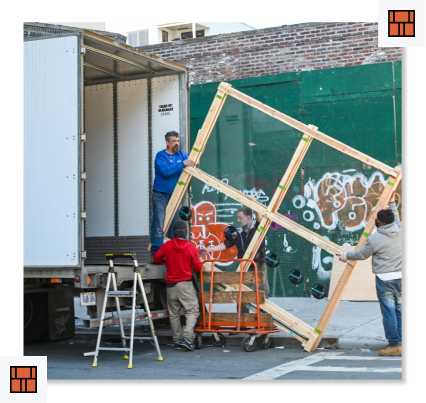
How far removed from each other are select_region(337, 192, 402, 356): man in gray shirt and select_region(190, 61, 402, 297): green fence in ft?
13.7

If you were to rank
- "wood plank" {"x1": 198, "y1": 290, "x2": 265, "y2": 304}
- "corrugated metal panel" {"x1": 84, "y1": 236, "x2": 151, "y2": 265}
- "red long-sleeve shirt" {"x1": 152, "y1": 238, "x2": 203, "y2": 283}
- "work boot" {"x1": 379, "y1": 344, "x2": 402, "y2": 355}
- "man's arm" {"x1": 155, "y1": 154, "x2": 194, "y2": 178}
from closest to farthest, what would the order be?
"work boot" {"x1": 379, "y1": 344, "x2": 402, "y2": 355} < "wood plank" {"x1": 198, "y1": 290, "x2": 265, "y2": 304} < "red long-sleeve shirt" {"x1": 152, "y1": 238, "x2": 203, "y2": 283} < "man's arm" {"x1": 155, "y1": 154, "x2": 194, "y2": 178} < "corrugated metal panel" {"x1": 84, "y1": 236, "x2": 151, "y2": 265}

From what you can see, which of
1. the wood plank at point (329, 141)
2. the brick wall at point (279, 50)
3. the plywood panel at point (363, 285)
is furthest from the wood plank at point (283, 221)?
the brick wall at point (279, 50)

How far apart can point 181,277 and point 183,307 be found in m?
0.41

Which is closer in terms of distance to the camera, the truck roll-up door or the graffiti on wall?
the truck roll-up door

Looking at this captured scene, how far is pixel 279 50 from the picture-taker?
44.5 ft

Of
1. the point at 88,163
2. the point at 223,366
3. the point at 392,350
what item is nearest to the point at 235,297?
the point at 223,366

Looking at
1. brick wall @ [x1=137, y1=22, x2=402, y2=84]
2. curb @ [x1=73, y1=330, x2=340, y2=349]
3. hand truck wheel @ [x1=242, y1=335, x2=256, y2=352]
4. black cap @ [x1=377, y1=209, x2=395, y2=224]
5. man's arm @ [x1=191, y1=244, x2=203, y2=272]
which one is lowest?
curb @ [x1=73, y1=330, x2=340, y2=349]

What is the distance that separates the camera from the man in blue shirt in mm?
9500

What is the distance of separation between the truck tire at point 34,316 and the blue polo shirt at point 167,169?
7.30 ft

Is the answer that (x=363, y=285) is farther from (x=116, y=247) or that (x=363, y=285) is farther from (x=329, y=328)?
(x=116, y=247)

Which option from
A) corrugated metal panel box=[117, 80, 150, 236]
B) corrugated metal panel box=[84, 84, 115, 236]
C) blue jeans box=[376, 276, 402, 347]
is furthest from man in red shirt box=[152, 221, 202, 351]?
blue jeans box=[376, 276, 402, 347]

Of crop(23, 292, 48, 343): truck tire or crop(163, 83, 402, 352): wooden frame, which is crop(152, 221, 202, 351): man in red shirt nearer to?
crop(163, 83, 402, 352): wooden frame

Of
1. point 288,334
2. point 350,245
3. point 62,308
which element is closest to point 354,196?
point 350,245

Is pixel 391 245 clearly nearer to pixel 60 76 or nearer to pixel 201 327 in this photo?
pixel 201 327
